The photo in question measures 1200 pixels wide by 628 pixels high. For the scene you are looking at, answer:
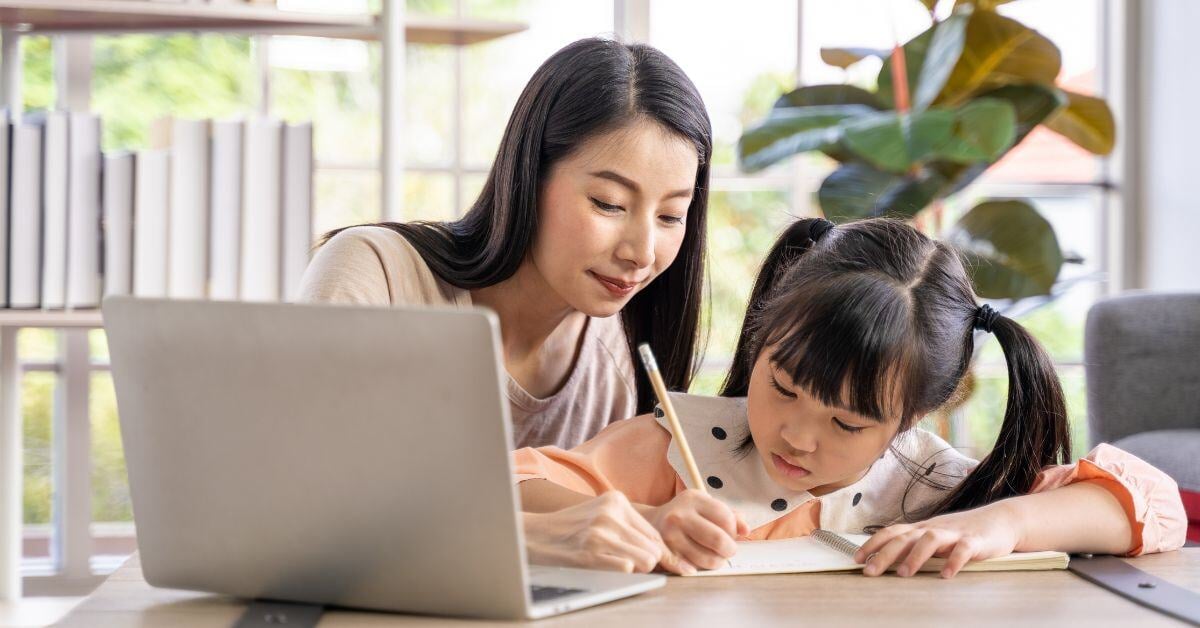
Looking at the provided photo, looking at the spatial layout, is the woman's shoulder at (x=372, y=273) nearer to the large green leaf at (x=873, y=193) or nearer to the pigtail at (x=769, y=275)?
the pigtail at (x=769, y=275)

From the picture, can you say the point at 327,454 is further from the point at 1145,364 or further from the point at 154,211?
the point at 1145,364

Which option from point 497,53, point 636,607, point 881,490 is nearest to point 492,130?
point 497,53

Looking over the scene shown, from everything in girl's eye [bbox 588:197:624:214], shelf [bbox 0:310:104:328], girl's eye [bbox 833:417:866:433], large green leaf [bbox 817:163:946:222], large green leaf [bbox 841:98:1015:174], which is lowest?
girl's eye [bbox 833:417:866:433]

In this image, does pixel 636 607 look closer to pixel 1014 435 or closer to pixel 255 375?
pixel 255 375

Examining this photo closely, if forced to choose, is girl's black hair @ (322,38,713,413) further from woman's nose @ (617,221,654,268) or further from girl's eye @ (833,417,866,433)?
girl's eye @ (833,417,866,433)

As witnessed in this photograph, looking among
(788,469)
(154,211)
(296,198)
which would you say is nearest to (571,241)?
(788,469)

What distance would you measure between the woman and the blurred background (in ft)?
3.50

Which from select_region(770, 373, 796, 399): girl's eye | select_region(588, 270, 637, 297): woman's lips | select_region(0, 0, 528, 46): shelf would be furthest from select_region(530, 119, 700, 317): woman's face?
select_region(0, 0, 528, 46): shelf

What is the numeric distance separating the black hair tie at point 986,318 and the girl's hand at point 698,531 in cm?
37

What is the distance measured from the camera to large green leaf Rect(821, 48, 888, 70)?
9.37ft

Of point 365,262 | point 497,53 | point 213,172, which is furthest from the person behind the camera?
point 497,53

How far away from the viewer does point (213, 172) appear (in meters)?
2.06

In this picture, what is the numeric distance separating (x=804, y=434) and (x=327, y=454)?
469 mm

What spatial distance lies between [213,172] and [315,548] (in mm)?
1419
